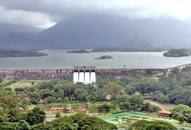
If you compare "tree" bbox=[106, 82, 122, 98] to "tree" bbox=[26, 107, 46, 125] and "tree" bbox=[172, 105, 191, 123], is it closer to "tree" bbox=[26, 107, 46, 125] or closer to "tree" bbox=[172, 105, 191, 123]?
"tree" bbox=[172, 105, 191, 123]

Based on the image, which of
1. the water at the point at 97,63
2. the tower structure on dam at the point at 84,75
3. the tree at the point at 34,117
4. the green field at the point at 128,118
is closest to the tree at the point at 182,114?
the green field at the point at 128,118

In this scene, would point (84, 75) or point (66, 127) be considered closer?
point (66, 127)

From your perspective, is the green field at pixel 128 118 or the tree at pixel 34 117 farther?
the green field at pixel 128 118

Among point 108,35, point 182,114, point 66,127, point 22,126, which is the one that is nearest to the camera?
point 66,127

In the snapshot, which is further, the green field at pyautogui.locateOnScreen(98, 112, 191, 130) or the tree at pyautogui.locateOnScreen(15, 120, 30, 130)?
the green field at pyautogui.locateOnScreen(98, 112, 191, 130)

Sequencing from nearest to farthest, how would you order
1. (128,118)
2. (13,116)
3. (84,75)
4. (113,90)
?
1. (13,116)
2. (128,118)
3. (113,90)
4. (84,75)

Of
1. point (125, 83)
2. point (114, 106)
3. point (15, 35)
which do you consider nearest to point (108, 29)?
point (15, 35)

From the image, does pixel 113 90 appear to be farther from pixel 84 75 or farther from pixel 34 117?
pixel 34 117

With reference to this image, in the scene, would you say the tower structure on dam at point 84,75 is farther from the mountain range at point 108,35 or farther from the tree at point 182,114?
the mountain range at point 108,35

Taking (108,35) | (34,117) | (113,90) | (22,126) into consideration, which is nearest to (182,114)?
(34,117)

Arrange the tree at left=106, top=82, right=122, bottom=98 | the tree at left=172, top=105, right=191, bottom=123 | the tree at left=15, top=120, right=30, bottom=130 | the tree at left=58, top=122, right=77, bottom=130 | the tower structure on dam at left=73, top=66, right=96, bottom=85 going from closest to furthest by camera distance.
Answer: the tree at left=58, top=122, right=77, bottom=130, the tree at left=15, top=120, right=30, bottom=130, the tree at left=172, top=105, right=191, bottom=123, the tree at left=106, top=82, right=122, bottom=98, the tower structure on dam at left=73, top=66, right=96, bottom=85

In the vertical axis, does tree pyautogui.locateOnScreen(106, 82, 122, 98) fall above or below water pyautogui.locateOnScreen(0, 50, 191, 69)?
below

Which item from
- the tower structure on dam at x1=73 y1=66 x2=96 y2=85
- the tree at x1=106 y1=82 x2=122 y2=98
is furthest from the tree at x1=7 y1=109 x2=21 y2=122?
the tower structure on dam at x1=73 y1=66 x2=96 y2=85
